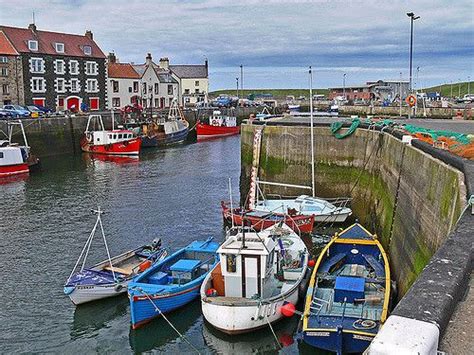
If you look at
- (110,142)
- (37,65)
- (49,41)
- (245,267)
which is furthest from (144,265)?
(49,41)

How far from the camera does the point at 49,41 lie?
53.7 m

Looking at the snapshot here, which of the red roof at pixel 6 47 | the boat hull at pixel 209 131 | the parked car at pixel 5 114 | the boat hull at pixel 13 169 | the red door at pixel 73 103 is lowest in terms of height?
the boat hull at pixel 13 169

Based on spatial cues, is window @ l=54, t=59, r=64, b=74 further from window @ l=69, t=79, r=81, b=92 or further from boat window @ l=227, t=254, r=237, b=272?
boat window @ l=227, t=254, r=237, b=272

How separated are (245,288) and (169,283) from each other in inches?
102

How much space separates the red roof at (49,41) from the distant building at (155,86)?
9.37 meters

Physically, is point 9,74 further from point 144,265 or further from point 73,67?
point 144,265

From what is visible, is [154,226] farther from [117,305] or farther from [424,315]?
[424,315]

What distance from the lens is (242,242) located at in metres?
12.3

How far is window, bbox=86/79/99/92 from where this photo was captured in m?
56.8

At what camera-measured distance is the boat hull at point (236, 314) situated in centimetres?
1170

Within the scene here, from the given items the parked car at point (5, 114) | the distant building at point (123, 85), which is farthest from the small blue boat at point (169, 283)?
the distant building at point (123, 85)

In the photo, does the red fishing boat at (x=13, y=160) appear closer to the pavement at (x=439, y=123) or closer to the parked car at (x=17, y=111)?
the parked car at (x=17, y=111)

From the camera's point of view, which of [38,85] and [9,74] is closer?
[9,74]

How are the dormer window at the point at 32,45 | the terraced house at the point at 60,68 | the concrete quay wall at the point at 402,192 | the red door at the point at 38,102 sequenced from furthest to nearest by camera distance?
1. the red door at the point at 38,102
2. the dormer window at the point at 32,45
3. the terraced house at the point at 60,68
4. the concrete quay wall at the point at 402,192
